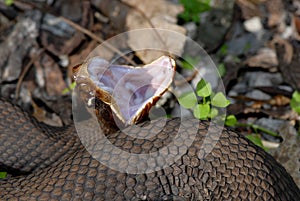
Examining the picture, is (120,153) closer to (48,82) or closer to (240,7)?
(48,82)

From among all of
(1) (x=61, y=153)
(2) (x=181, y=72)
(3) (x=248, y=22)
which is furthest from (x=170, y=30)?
(1) (x=61, y=153)

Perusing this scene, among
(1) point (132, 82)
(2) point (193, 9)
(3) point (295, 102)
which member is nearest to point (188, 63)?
(2) point (193, 9)

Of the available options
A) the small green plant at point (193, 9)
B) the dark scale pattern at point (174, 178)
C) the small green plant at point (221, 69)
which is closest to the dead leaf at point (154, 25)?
the small green plant at point (193, 9)

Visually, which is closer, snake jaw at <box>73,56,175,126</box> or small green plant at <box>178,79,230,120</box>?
snake jaw at <box>73,56,175,126</box>

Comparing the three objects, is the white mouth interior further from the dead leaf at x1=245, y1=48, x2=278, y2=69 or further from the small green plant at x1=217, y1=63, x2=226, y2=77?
the dead leaf at x1=245, y1=48, x2=278, y2=69

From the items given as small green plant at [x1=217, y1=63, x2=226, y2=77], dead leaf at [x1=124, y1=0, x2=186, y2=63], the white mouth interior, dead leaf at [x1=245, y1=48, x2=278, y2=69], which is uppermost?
the white mouth interior

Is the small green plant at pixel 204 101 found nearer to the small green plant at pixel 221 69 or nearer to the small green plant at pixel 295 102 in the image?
the small green plant at pixel 295 102

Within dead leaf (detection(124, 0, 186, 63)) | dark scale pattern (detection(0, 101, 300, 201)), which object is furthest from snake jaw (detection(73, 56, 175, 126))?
dead leaf (detection(124, 0, 186, 63))
